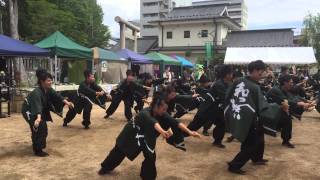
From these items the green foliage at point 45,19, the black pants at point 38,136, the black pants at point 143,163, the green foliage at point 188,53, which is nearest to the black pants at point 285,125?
the black pants at point 143,163

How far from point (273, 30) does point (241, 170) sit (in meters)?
30.3

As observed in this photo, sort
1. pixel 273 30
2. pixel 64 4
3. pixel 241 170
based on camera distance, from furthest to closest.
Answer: pixel 273 30
pixel 64 4
pixel 241 170

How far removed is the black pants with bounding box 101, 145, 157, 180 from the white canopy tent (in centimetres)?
1666

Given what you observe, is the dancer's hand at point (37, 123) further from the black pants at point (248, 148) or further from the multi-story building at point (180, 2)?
the multi-story building at point (180, 2)

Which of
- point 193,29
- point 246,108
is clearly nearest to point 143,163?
point 246,108

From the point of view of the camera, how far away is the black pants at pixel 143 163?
4.81 m

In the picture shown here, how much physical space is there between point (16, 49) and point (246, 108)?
7.83 metres

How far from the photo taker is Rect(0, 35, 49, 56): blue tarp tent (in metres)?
10.8

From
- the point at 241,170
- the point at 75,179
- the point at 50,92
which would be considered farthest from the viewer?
the point at 50,92

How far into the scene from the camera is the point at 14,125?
30.8 ft

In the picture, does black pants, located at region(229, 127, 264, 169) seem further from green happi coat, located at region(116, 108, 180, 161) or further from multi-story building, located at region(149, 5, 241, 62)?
multi-story building, located at region(149, 5, 241, 62)

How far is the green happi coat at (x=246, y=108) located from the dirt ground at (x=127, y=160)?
0.65m

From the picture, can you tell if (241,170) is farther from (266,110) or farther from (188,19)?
(188,19)

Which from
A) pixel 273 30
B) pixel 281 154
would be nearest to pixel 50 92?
pixel 281 154
